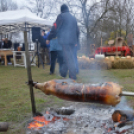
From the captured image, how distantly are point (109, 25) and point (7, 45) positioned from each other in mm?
12239

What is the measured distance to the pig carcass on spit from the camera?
170 cm

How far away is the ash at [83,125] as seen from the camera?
191cm

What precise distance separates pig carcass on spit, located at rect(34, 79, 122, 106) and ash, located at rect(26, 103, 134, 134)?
422 millimetres

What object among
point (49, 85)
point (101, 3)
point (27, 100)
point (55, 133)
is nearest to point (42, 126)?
point (55, 133)

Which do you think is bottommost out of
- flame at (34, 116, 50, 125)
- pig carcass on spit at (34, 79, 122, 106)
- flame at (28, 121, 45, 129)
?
flame at (28, 121, 45, 129)

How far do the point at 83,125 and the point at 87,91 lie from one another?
59 cm

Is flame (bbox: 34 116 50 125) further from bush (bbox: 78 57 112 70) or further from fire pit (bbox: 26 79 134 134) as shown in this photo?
bush (bbox: 78 57 112 70)

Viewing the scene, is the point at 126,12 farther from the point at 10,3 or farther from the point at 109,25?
the point at 10,3

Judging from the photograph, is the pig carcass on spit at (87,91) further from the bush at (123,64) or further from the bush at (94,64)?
the bush at (123,64)

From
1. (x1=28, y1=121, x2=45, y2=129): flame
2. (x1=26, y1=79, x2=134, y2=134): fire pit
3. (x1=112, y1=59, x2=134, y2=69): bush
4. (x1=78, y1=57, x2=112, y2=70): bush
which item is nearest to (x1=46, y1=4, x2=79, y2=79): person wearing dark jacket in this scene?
(x1=26, y1=79, x2=134, y2=134): fire pit

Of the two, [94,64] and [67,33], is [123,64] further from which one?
[67,33]

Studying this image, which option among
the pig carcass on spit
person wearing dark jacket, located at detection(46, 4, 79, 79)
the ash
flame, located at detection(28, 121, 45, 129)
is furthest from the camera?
person wearing dark jacket, located at detection(46, 4, 79, 79)

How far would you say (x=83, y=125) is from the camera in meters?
2.07

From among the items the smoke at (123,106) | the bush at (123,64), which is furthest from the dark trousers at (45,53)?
the smoke at (123,106)
